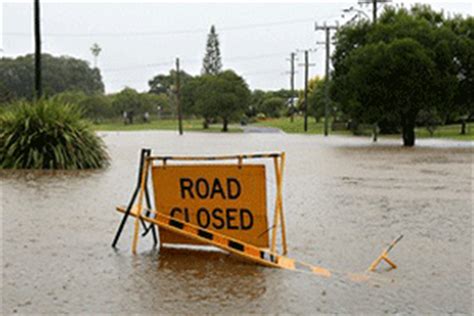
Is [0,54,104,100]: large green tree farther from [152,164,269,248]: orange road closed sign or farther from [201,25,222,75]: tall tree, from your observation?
[152,164,269,248]: orange road closed sign

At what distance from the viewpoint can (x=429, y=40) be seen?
3931cm

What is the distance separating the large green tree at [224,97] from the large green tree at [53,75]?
3197cm

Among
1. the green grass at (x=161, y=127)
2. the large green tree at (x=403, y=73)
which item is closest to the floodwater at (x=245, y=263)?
the large green tree at (x=403, y=73)

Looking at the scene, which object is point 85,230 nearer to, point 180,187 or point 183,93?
point 180,187

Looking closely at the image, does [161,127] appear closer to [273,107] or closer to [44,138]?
[273,107]

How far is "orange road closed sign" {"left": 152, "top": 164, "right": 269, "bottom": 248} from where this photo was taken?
29.0 feet

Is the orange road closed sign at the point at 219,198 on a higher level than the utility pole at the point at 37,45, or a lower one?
lower

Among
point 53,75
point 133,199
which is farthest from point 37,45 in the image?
point 53,75

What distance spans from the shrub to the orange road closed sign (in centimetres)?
1189

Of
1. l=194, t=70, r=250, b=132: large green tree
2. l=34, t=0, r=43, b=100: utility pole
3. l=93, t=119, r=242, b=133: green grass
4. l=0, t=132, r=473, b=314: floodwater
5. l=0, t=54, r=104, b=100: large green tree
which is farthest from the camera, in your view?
l=0, t=54, r=104, b=100: large green tree

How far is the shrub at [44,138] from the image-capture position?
67.4 ft

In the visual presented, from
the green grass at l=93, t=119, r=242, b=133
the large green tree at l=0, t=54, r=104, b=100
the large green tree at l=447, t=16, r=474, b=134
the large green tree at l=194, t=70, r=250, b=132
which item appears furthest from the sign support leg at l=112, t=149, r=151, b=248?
the large green tree at l=0, t=54, r=104, b=100

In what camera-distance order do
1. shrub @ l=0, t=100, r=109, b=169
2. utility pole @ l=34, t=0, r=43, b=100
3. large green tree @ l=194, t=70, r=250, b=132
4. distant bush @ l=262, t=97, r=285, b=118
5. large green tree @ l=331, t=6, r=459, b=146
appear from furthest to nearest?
distant bush @ l=262, t=97, r=285, b=118 → large green tree @ l=194, t=70, r=250, b=132 → large green tree @ l=331, t=6, r=459, b=146 → utility pole @ l=34, t=0, r=43, b=100 → shrub @ l=0, t=100, r=109, b=169

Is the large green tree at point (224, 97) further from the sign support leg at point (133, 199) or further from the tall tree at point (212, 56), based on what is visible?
the sign support leg at point (133, 199)
